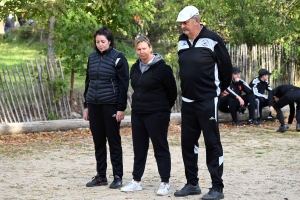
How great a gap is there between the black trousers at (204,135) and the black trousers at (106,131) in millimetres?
943

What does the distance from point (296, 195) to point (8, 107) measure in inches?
308

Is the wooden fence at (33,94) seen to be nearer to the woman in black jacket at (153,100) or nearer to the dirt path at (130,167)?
the dirt path at (130,167)

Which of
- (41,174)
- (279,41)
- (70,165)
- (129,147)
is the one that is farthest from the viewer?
(279,41)

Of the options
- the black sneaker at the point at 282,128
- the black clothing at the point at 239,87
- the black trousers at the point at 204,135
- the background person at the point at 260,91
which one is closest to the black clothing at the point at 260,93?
the background person at the point at 260,91

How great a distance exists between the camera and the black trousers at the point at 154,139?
7055 mm

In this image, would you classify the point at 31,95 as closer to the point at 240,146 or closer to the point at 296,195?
the point at 240,146

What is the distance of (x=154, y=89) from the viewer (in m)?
A: 7.02

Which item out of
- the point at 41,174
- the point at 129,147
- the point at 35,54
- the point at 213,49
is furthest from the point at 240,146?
the point at 35,54

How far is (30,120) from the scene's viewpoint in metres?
13.6

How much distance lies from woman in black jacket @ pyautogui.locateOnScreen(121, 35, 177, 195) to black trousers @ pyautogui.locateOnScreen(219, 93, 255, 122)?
707cm

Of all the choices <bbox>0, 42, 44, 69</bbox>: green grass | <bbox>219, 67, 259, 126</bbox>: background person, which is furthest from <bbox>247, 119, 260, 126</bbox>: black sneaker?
<bbox>0, 42, 44, 69</bbox>: green grass

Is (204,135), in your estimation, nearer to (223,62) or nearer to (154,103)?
(154,103)

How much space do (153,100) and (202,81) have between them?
658 mm

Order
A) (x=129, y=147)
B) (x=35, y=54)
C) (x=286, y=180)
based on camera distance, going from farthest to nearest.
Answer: (x=35, y=54) → (x=129, y=147) → (x=286, y=180)
